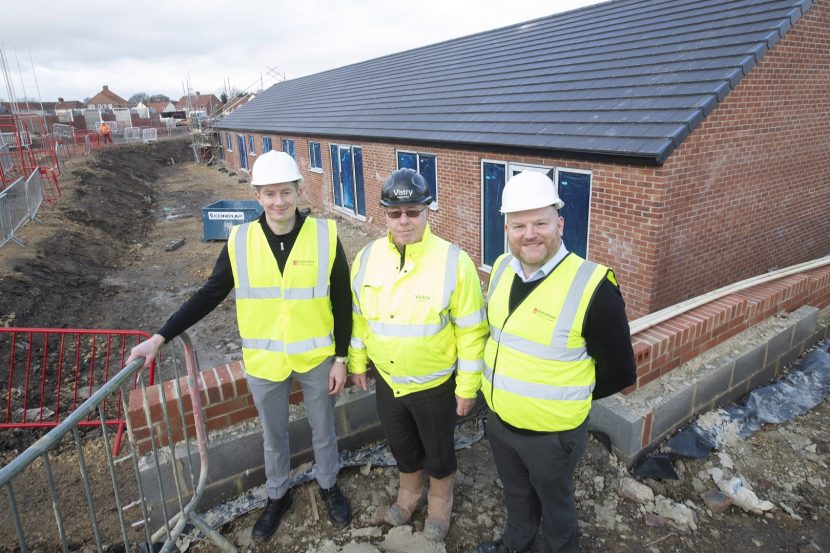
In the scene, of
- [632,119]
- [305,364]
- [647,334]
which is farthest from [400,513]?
[632,119]

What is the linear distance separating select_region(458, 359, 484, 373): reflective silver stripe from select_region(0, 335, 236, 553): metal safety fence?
1.62 meters

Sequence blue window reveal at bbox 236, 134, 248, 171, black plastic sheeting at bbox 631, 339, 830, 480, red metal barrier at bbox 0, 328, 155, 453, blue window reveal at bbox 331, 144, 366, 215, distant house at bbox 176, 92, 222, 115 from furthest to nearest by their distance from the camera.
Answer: distant house at bbox 176, 92, 222, 115 → blue window reveal at bbox 236, 134, 248, 171 → blue window reveal at bbox 331, 144, 366, 215 → red metal barrier at bbox 0, 328, 155, 453 → black plastic sheeting at bbox 631, 339, 830, 480

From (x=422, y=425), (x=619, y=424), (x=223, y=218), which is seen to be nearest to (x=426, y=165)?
(x=223, y=218)

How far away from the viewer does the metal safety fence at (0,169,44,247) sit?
10.5 m

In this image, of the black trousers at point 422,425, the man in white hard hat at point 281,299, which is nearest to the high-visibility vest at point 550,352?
the black trousers at point 422,425

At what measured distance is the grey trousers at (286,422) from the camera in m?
3.04

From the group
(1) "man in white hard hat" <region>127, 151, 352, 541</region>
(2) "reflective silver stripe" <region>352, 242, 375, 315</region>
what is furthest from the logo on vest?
(1) "man in white hard hat" <region>127, 151, 352, 541</region>

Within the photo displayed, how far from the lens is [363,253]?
2900mm

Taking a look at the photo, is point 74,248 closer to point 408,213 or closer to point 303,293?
point 303,293

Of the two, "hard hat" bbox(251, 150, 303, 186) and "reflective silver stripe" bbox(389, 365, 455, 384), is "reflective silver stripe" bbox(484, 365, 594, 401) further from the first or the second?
"hard hat" bbox(251, 150, 303, 186)

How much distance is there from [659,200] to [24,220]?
45.4 ft

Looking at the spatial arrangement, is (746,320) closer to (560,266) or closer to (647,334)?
(647,334)

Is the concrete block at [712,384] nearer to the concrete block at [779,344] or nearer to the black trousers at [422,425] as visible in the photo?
the concrete block at [779,344]

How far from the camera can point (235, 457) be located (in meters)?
3.41
